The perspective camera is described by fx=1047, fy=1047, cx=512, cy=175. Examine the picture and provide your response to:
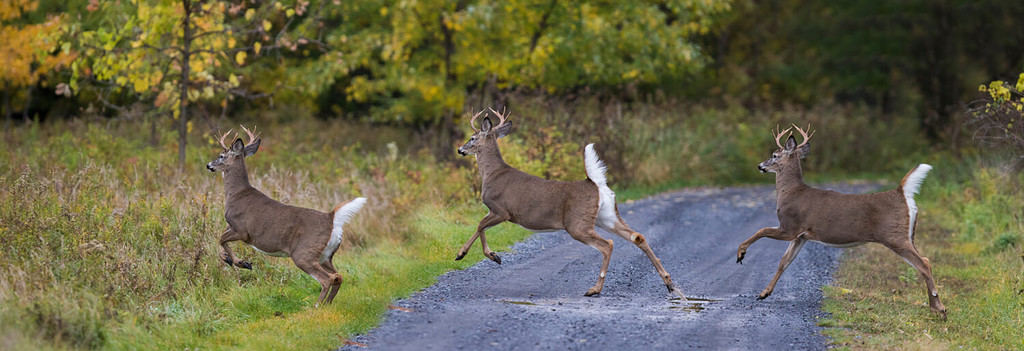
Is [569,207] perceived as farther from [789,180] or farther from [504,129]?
[789,180]

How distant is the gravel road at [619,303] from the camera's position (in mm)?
7738

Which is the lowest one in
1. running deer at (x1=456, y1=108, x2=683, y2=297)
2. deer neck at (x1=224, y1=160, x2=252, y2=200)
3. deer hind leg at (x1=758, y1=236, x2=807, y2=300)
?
deer hind leg at (x1=758, y1=236, x2=807, y2=300)

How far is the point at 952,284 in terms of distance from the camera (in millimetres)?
11500

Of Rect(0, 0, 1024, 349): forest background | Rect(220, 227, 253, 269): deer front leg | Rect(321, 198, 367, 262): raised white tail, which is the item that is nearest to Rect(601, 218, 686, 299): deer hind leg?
Rect(0, 0, 1024, 349): forest background

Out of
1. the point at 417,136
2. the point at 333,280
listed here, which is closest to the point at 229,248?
the point at 333,280

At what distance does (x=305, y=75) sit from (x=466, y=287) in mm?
13821

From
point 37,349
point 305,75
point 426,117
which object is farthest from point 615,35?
point 37,349

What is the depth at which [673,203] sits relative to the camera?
728 inches

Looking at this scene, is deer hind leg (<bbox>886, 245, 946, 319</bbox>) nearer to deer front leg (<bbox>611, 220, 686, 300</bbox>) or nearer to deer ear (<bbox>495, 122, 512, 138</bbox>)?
deer front leg (<bbox>611, 220, 686, 300</bbox>)

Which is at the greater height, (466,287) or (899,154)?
(466,287)

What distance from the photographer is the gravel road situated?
305 inches

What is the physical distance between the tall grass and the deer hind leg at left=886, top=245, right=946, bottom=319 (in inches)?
174

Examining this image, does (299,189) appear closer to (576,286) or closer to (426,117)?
(576,286)

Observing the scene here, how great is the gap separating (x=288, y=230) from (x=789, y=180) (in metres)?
4.76
